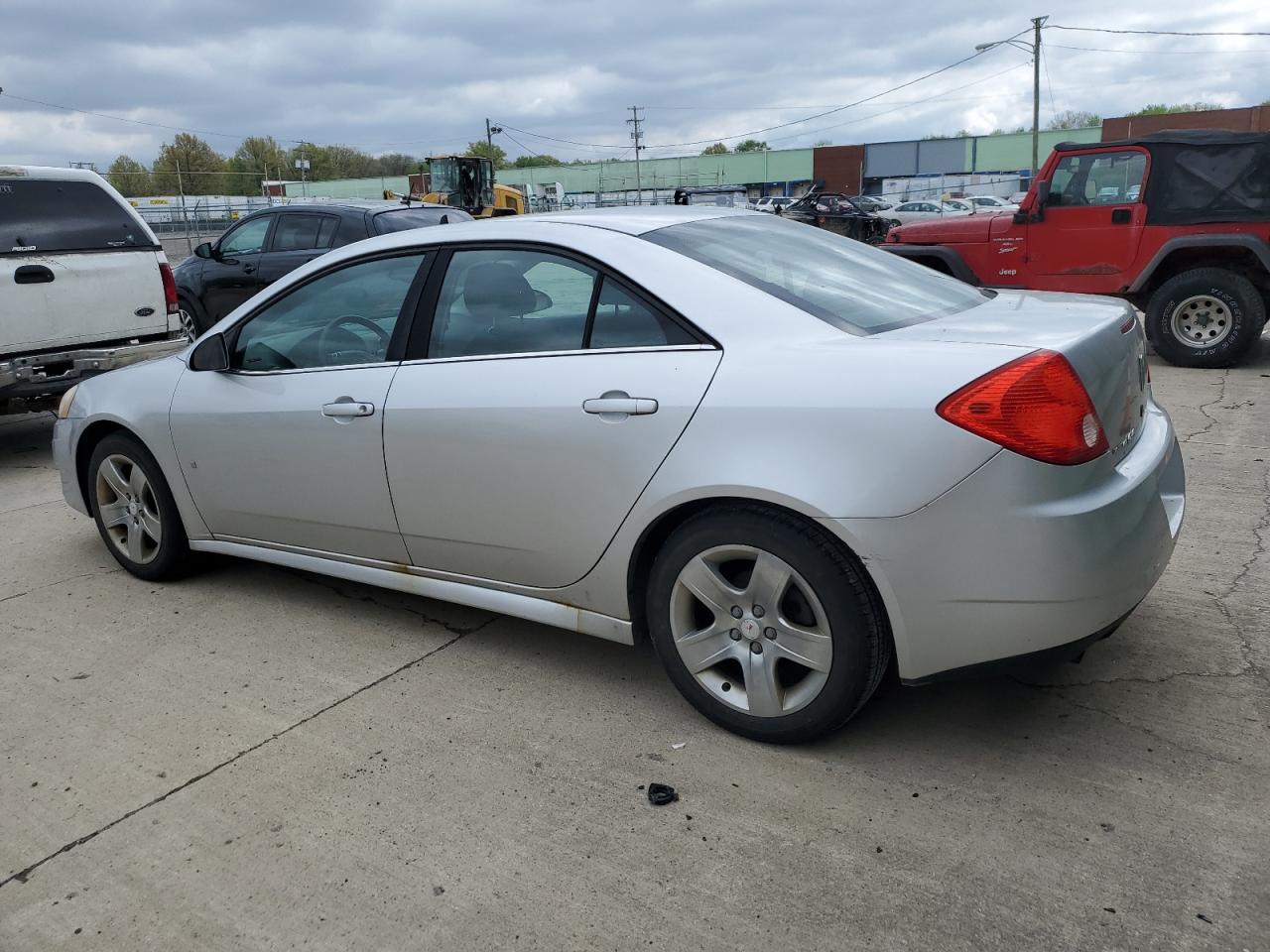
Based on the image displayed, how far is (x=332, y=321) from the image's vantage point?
151 inches

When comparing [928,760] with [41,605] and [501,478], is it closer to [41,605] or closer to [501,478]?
[501,478]

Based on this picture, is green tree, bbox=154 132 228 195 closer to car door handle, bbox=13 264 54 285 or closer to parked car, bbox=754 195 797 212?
parked car, bbox=754 195 797 212

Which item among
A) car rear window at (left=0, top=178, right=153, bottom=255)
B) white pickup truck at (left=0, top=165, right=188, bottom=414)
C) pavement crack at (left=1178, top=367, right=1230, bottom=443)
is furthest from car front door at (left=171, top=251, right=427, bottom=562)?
pavement crack at (left=1178, top=367, right=1230, bottom=443)

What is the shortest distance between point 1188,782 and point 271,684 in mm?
2865

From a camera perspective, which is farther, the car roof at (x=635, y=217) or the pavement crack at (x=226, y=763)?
the car roof at (x=635, y=217)

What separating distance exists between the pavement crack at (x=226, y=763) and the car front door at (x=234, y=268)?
7971mm

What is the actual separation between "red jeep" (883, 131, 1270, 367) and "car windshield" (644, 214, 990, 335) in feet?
21.0

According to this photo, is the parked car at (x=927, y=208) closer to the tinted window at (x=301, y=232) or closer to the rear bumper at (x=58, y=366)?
the tinted window at (x=301, y=232)

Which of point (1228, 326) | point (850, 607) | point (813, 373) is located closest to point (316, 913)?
point (850, 607)

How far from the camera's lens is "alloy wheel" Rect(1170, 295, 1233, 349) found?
887 cm

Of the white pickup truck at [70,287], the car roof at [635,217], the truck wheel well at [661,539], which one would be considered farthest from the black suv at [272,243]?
the truck wheel well at [661,539]

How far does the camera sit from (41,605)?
4.32m

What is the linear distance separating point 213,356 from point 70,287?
147 inches

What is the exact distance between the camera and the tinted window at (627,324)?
295cm
